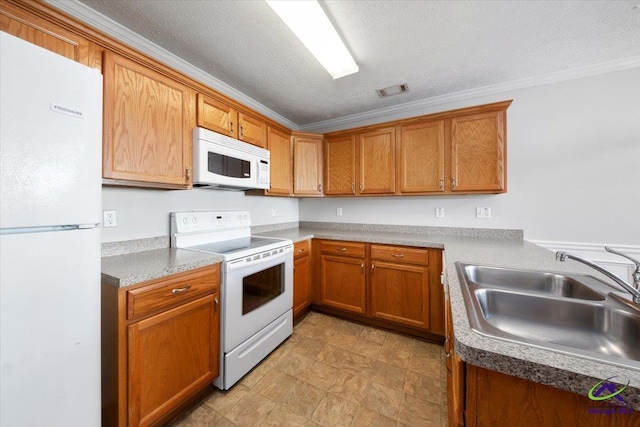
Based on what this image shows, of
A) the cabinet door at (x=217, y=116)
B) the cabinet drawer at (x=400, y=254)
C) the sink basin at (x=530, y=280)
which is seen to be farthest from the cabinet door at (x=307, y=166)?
the sink basin at (x=530, y=280)

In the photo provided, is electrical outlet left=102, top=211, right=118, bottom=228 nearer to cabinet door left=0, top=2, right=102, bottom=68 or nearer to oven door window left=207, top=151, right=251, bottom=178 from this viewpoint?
oven door window left=207, top=151, right=251, bottom=178

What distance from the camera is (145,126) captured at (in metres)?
1.48

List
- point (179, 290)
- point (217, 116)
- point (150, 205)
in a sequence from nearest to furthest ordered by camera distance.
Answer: point (179, 290), point (150, 205), point (217, 116)

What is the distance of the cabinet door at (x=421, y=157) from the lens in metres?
2.37

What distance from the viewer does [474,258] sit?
150 centimetres

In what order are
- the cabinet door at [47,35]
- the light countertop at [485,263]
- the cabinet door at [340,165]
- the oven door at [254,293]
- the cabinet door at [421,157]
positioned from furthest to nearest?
the cabinet door at [340,165], the cabinet door at [421,157], the oven door at [254,293], the cabinet door at [47,35], the light countertop at [485,263]

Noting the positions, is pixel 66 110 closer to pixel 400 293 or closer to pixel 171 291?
pixel 171 291

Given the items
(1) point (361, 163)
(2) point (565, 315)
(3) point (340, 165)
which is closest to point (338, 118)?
(3) point (340, 165)

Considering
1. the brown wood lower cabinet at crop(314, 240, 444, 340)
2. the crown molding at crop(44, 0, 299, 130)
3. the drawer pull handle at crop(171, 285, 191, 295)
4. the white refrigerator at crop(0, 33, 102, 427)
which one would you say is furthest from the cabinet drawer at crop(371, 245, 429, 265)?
the crown molding at crop(44, 0, 299, 130)

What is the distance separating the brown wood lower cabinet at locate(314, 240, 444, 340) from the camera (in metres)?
2.15

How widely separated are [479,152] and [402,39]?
1.25m

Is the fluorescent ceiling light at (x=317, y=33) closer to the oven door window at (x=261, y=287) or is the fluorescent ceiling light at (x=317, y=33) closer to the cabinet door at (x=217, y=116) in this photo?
the cabinet door at (x=217, y=116)

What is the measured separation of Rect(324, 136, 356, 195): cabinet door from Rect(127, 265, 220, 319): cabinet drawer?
1774 mm

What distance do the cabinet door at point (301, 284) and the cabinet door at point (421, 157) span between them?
4.41ft
